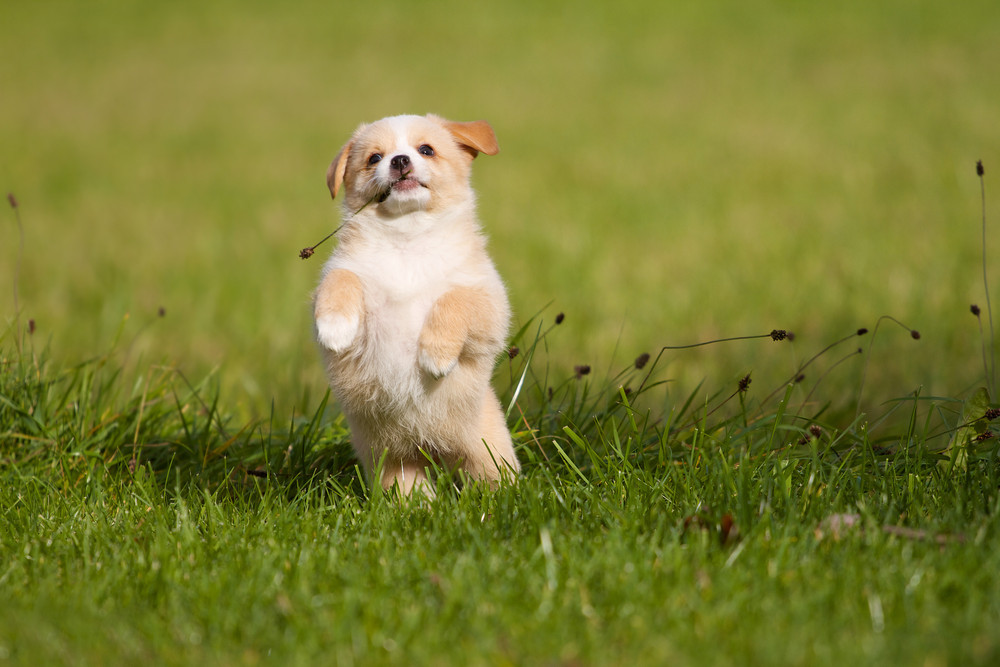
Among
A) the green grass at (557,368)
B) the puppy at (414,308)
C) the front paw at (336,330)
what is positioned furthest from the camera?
the puppy at (414,308)

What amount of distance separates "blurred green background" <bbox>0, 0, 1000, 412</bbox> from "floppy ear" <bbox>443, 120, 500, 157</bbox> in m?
1.22

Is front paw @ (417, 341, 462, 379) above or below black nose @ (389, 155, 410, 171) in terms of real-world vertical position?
below

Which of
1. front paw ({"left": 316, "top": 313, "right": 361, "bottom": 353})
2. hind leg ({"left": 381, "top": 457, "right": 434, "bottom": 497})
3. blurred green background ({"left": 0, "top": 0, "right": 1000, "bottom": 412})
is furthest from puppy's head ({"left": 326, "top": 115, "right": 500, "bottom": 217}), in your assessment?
blurred green background ({"left": 0, "top": 0, "right": 1000, "bottom": 412})

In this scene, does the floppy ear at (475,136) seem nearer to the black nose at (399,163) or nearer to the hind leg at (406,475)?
the black nose at (399,163)

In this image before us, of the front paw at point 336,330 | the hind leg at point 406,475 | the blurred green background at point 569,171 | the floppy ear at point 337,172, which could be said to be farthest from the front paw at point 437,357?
the blurred green background at point 569,171

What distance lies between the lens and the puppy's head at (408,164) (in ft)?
9.47

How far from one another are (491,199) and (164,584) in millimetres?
7765

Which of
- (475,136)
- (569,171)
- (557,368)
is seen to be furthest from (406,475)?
(569,171)

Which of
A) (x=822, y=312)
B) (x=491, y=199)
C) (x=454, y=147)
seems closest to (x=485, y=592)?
(x=454, y=147)

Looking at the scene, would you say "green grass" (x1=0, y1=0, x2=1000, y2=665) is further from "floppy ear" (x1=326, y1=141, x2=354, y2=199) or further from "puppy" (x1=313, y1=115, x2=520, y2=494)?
"floppy ear" (x1=326, y1=141, x2=354, y2=199)

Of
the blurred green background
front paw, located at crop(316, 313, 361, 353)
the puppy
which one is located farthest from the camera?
the blurred green background

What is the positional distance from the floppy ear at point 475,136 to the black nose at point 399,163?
0.98 feet

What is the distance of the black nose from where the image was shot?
2875 mm

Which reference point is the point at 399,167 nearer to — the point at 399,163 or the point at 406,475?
the point at 399,163
